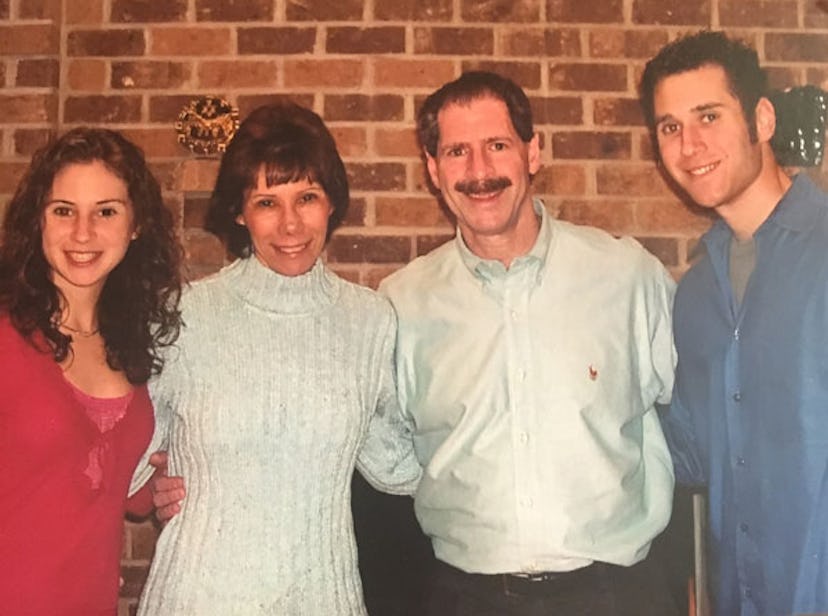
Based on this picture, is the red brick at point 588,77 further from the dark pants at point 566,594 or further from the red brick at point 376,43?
the dark pants at point 566,594

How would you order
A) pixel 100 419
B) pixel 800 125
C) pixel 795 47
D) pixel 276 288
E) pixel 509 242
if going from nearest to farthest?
pixel 100 419 < pixel 276 288 < pixel 509 242 < pixel 800 125 < pixel 795 47

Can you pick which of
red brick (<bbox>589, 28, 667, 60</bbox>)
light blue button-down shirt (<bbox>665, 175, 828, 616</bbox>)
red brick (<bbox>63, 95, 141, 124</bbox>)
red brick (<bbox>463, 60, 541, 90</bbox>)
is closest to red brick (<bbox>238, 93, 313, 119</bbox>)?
red brick (<bbox>63, 95, 141, 124</bbox>)

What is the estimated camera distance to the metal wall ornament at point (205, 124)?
6.71ft

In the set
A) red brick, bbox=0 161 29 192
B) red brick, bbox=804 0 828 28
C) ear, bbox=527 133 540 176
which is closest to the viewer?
ear, bbox=527 133 540 176

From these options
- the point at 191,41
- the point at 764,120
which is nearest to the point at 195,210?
the point at 191,41

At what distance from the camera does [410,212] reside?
2072 mm

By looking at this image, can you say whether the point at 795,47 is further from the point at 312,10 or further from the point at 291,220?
the point at 291,220

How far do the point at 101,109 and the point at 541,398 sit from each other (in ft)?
4.27

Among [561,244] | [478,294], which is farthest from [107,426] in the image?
[561,244]

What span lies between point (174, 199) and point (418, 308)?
29.5 inches

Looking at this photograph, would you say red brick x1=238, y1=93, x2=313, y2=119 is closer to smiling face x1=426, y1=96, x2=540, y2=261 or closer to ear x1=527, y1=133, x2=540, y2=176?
smiling face x1=426, y1=96, x2=540, y2=261

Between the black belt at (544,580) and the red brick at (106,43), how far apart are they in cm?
151

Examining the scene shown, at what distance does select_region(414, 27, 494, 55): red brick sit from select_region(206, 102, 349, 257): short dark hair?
561 millimetres

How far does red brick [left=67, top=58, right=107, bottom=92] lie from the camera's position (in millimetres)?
2064
